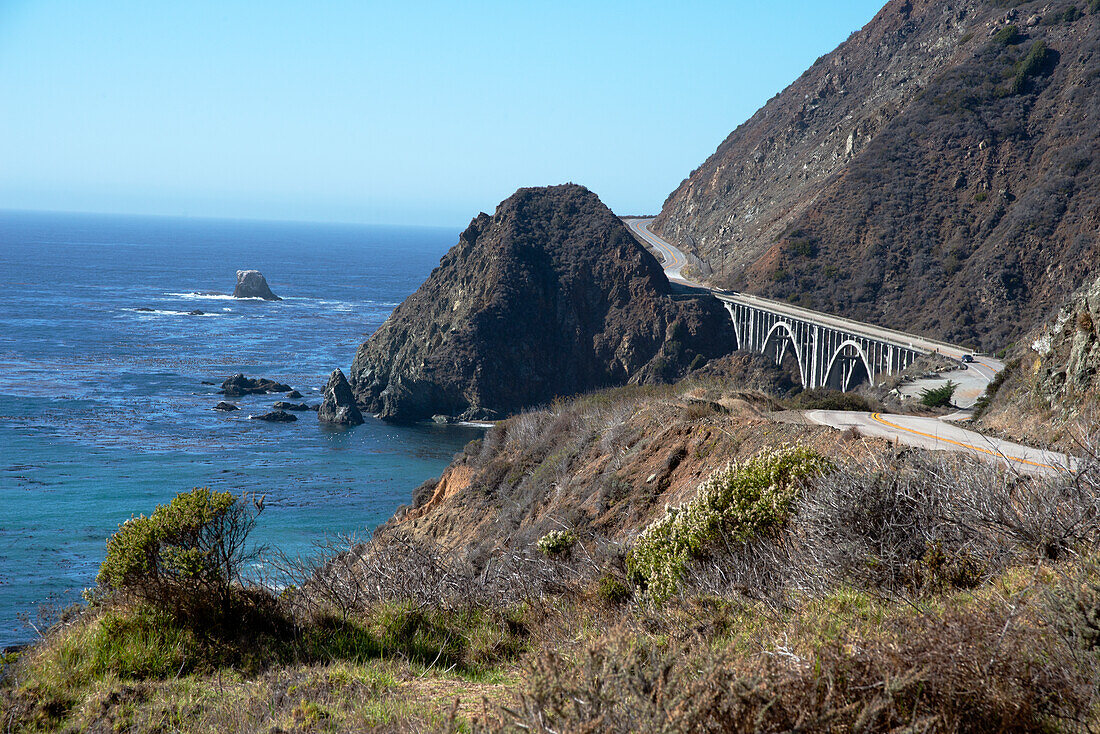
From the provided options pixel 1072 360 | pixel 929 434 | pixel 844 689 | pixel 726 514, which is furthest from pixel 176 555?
pixel 1072 360

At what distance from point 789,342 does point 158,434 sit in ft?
134

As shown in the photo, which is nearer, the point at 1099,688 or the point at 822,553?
the point at 1099,688

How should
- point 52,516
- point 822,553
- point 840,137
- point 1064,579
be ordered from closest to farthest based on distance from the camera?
point 1064,579 → point 822,553 → point 52,516 → point 840,137

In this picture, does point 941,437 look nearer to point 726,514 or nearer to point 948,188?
point 726,514

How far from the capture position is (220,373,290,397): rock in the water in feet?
198

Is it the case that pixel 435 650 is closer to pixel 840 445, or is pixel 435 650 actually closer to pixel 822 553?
pixel 822 553

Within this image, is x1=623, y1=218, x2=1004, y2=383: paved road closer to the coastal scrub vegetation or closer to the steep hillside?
the steep hillside

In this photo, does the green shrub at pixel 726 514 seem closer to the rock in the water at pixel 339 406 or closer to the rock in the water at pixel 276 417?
the rock in the water at pixel 339 406

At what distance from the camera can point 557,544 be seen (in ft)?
34.6

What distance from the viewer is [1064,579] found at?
442 cm

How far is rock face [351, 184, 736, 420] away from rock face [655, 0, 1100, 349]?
8551 millimetres

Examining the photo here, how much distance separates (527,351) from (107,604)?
5556cm

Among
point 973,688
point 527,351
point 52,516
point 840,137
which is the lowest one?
point 52,516

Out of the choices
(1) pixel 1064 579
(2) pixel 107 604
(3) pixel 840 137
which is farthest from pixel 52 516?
(3) pixel 840 137
